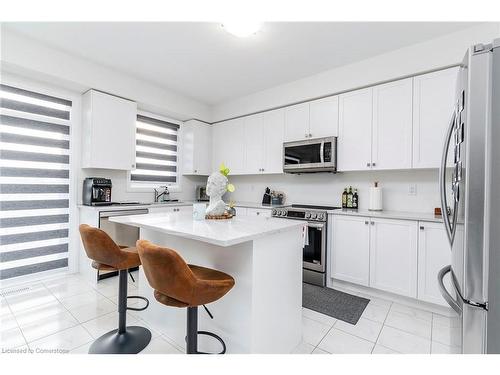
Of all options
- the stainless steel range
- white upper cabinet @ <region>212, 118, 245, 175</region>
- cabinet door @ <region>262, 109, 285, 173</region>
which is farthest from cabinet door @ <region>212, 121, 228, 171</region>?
the stainless steel range

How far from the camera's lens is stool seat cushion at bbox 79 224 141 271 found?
165 cm

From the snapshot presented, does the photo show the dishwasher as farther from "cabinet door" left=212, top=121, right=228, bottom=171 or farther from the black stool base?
"cabinet door" left=212, top=121, right=228, bottom=171

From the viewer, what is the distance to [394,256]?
2557 millimetres

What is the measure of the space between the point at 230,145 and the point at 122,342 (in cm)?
330

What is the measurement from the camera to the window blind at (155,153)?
13.1 ft

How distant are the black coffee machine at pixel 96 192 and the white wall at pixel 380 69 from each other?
242 cm

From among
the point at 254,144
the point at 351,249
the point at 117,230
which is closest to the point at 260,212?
the point at 254,144

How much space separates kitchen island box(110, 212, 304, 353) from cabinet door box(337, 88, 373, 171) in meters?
1.65

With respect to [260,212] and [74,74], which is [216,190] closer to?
[260,212]

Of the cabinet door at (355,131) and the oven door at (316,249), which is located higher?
the cabinet door at (355,131)

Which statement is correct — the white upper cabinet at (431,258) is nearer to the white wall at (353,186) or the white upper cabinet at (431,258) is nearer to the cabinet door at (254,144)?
the white wall at (353,186)

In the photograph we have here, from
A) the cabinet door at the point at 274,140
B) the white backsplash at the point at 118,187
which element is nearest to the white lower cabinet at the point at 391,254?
the cabinet door at the point at 274,140
